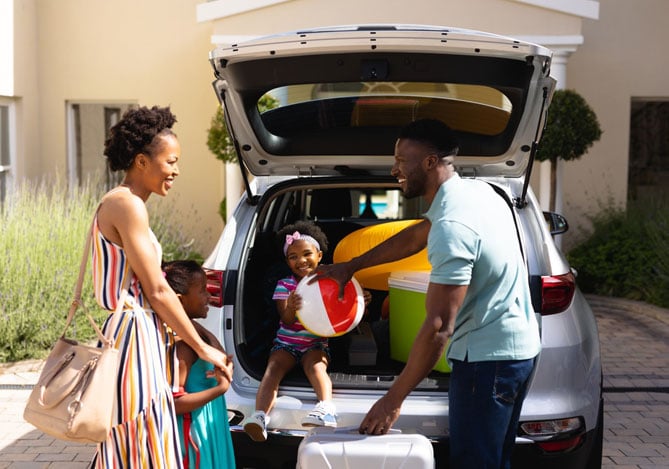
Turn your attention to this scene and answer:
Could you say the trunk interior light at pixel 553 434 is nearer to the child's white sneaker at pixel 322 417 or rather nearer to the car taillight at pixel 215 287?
the child's white sneaker at pixel 322 417

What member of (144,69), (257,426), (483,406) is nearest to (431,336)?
(483,406)

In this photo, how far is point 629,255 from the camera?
381 inches

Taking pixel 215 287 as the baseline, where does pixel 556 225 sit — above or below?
above

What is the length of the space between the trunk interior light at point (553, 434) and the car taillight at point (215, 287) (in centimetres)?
135

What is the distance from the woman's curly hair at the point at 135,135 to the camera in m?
2.82

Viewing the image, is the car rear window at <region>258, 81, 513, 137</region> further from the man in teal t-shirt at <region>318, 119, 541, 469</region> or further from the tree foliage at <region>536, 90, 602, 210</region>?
the tree foliage at <region>536, 90, 602, 210</region>

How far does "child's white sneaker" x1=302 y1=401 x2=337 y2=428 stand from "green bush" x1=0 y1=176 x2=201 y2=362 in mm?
3621

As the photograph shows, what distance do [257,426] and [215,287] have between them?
69cm

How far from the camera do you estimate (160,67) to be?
11.4m

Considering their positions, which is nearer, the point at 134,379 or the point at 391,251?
the point at 134,379

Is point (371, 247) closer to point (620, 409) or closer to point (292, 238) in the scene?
point (292, 238)

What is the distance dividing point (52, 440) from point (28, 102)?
24.8 feet

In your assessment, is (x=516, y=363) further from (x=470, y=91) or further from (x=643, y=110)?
(x=643, y=110)

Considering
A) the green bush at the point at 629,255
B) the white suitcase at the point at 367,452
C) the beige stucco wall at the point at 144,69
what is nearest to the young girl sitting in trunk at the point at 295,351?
the white suitcase at the point at 367,452
